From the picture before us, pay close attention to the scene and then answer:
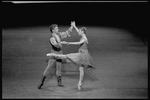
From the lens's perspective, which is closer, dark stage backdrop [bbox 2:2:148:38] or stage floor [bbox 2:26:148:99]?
stage floor [bbox 2:26:148:99]

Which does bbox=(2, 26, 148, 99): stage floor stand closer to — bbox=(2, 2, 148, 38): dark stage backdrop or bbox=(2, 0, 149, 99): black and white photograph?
bbox=(2, 0, 149, 99): black and white photograph

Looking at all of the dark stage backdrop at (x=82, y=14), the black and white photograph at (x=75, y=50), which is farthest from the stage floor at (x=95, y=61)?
the dark stage backdrop at (x=82, y=14)

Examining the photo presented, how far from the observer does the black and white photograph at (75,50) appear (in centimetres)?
852

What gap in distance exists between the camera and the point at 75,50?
11203mm

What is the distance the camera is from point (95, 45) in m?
11.6

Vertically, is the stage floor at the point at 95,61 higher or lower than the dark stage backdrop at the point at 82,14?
lower

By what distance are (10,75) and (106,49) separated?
10.2ft

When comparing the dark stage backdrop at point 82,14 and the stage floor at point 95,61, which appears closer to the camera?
the stage floor at point 95,61

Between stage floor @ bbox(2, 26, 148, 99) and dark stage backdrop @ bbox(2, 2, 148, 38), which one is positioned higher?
dark stage backdrop @ bbox(2, 2, 148, 38)

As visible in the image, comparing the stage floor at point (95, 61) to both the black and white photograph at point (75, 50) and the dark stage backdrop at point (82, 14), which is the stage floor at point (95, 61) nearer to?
the black and white photograph at point (75, 50)

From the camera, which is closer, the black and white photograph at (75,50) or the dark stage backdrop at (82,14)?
the black and white photograph at (75,50)

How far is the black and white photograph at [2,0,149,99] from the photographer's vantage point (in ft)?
28.0

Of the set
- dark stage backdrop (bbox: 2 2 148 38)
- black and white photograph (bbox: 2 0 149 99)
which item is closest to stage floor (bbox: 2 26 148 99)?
black and white photograph (bbox: 2 0 149 99)

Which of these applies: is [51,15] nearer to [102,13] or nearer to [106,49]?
[102,13]
